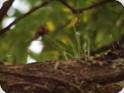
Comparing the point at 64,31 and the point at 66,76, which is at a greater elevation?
the point at 64,31

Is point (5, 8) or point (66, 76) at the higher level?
point (5, 8)

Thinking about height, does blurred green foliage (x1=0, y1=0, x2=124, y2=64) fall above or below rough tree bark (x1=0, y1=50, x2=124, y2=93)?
above

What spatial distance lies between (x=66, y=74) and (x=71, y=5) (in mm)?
235

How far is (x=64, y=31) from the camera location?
36.7 inches

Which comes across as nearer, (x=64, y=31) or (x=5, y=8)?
(x=5, y=8)

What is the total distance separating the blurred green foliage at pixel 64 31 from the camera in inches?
31.9

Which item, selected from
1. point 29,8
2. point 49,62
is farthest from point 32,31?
point 49,62

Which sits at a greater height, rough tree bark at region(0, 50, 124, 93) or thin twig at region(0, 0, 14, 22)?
thin twig at region(0, 0, 14, 22)

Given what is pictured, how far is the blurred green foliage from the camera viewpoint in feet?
2.66

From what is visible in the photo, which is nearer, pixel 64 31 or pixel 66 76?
pixel 66 76

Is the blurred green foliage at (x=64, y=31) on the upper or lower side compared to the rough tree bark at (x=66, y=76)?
upper

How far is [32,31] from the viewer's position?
0.92 meters

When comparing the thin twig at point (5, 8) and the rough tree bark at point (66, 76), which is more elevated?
the thin twig at point (5, 8)

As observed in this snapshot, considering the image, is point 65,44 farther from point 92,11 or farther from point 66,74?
point 92,11
